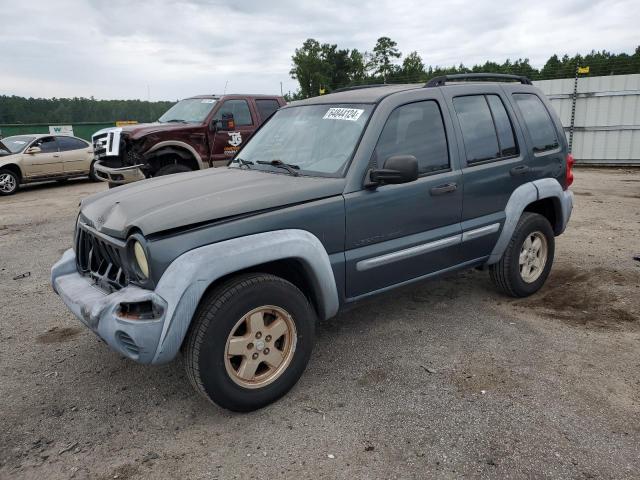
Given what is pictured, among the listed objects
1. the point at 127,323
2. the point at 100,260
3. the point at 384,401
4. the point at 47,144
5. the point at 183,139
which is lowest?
the point at 384,401

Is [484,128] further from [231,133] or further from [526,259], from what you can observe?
[231,133]

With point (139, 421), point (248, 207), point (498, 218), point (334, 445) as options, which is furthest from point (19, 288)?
point (498, 218)

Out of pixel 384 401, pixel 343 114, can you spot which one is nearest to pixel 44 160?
pixel 343 114

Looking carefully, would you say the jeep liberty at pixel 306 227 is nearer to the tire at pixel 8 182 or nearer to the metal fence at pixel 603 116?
the tire at pixel 8 182

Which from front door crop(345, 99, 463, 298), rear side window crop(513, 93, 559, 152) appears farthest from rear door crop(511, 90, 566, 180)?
front door crop(345, 99, 463, 298)

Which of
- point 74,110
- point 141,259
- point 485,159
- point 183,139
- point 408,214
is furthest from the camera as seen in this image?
point 74,110

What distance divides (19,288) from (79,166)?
373 inches

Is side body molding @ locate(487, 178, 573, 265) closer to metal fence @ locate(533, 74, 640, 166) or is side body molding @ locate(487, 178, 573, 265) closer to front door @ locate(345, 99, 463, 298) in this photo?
front door @ locate(345, 99, 463, 298)

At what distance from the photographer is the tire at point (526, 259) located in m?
4.21

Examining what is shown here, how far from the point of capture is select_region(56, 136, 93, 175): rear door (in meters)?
13.4

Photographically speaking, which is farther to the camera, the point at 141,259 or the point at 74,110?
Result: the point at 74,110

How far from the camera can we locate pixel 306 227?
115 inches

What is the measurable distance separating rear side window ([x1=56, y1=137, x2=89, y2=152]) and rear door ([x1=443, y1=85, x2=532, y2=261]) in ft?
41.0

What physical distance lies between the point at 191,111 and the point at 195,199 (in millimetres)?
7129
